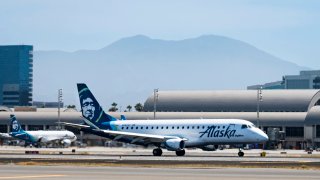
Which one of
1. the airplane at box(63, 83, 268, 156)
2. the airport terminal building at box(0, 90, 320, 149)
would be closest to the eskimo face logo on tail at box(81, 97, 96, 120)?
the airplane at box(63, 83, 268, 156)

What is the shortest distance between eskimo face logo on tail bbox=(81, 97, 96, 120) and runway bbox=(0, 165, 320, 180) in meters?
44.9

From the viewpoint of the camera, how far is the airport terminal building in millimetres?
166625

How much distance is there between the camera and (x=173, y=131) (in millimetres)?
109250

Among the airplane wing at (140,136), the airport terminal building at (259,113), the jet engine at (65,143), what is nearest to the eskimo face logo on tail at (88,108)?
the airplane wing at (140,136)

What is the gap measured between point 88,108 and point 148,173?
55.2m

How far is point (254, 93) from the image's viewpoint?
200 m

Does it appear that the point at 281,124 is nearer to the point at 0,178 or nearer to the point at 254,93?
the point at 254,93

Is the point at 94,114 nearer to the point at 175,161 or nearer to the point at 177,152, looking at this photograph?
the point at 177,152

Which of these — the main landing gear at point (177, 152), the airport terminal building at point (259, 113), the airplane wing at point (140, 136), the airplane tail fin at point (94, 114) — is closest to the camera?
the main landing gear at point (177, 152)

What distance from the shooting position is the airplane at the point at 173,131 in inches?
4119

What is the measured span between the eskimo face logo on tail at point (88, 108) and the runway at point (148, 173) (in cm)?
4492

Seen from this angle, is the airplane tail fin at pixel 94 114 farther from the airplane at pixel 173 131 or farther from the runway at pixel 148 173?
the runway at pixel 148 173

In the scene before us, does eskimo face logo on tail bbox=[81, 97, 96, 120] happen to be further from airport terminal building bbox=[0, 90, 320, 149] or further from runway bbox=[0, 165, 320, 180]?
airport terminal building bbox=[0, 90, 320, 149]

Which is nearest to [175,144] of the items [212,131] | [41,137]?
[212,131]
